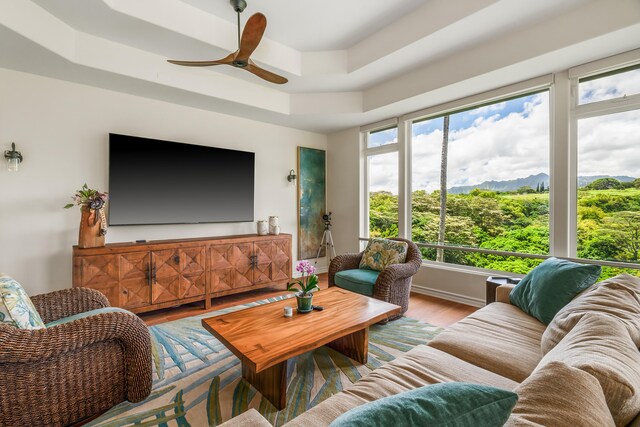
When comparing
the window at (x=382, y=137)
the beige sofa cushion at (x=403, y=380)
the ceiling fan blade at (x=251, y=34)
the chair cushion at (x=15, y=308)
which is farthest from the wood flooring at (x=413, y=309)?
the ceiling fan blade at (x=251, y=34)

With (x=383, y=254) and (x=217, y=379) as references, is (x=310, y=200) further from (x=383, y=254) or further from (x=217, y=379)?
(x=217, y=379)

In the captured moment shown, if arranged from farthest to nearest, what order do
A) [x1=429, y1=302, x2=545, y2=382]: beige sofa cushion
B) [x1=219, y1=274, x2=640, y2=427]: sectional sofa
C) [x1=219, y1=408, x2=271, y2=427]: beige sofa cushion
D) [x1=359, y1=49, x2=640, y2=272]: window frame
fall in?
[x1=359, y1=49, x2=640, y2=272]: window frame, [x1=429, y1=302, x2=545, y2=382]: beige sofa cushion, [x1=219, y1=408, x2=271, y2=427]: beige sofa cushion, [x1=219, y1=274, x2=640, y2=427]: sectional sofa

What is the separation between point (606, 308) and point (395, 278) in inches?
62.9

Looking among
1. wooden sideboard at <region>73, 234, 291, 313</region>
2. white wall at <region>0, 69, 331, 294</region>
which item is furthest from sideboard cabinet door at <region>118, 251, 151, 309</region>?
white wall at <region>0, 69, 331, 294</region>

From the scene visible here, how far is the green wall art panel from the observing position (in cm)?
500

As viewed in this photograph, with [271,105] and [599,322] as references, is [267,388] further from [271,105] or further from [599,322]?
[271,105]

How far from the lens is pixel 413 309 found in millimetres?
3416

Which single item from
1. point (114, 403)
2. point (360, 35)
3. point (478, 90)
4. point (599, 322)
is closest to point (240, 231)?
point (114, 403)

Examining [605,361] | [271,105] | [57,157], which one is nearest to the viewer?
[605,361]

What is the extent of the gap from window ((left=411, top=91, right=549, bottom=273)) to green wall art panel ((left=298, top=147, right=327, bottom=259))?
5.61ft

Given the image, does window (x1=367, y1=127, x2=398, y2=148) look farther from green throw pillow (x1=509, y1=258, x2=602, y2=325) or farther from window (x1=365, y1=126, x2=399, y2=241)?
green throw pillow (x1=509, y1=258, x2=602, y2=325)

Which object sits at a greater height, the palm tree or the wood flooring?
the palm tree

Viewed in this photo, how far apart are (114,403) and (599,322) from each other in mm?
2537

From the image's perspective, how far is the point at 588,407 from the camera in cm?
67
